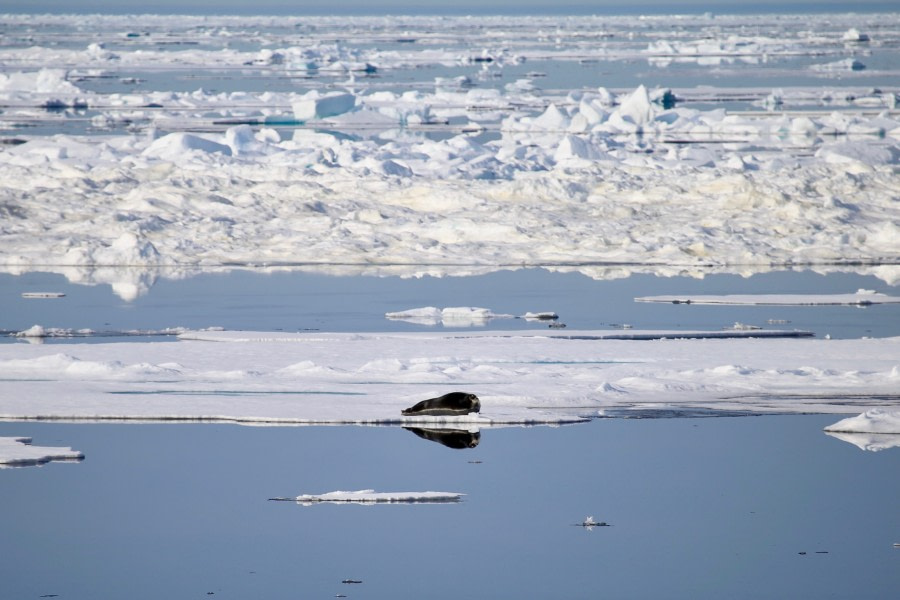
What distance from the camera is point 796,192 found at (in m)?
16.8

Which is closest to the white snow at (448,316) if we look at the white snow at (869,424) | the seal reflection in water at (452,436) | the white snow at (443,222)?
the white snow at (443,222)

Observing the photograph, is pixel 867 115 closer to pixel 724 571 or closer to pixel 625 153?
pixel 625 153

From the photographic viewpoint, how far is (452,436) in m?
7.60

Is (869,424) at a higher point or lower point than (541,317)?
higher

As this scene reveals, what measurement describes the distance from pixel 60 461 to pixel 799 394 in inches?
154

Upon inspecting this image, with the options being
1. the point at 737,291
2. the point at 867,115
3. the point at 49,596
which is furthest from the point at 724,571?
the point at 867,115

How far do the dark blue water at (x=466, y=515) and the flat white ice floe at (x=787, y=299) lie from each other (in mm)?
4342

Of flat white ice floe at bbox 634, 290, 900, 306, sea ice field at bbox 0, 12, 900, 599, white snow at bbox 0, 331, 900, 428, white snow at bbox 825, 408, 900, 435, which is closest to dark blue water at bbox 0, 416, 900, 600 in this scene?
sea ice field at bbox 0, 12, 900, 599

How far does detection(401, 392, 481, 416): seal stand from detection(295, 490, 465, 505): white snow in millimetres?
1406

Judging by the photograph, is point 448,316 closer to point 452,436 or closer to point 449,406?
point 449,406

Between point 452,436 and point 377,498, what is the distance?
4.16 feet

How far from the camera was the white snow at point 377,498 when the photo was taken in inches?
251

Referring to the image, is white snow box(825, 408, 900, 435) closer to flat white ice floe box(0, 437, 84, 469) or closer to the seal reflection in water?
the seal reflection in water

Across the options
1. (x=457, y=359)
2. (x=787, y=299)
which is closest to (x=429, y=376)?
(x=457, y=359)
